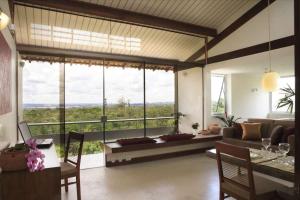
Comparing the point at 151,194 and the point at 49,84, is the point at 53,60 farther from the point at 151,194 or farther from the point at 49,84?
the point at 151,194

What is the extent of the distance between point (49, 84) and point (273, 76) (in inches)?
180

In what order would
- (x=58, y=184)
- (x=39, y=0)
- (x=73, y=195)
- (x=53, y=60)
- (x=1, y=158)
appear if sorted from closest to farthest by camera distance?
1. (x=1, y=158)
2. (x=58, y=184)
3. (x=73, y=195)
4. (x=39, y=0)
5. (x=53, y=60)

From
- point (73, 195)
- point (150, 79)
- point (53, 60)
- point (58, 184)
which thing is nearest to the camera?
point (58, 184)

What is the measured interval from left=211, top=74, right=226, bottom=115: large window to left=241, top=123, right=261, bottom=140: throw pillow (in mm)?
2067

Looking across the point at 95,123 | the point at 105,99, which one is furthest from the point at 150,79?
the point at 95,123

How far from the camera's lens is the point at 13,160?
1759mm

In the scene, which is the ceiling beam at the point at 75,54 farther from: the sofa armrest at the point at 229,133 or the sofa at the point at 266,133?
the sofa at the point at 266,133

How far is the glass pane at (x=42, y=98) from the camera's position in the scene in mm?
4652

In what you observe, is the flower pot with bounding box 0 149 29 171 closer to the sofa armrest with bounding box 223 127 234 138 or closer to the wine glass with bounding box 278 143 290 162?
the wine glass with bounding box 278 143 290 162

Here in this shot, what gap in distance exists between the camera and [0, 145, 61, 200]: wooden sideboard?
1.71 metres

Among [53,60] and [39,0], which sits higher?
[39,0]

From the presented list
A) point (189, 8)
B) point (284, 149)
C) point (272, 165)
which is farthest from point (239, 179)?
point (189, 8)

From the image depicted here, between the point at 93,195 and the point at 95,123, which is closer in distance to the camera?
the point at 93,195

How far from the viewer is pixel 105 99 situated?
212 inches
